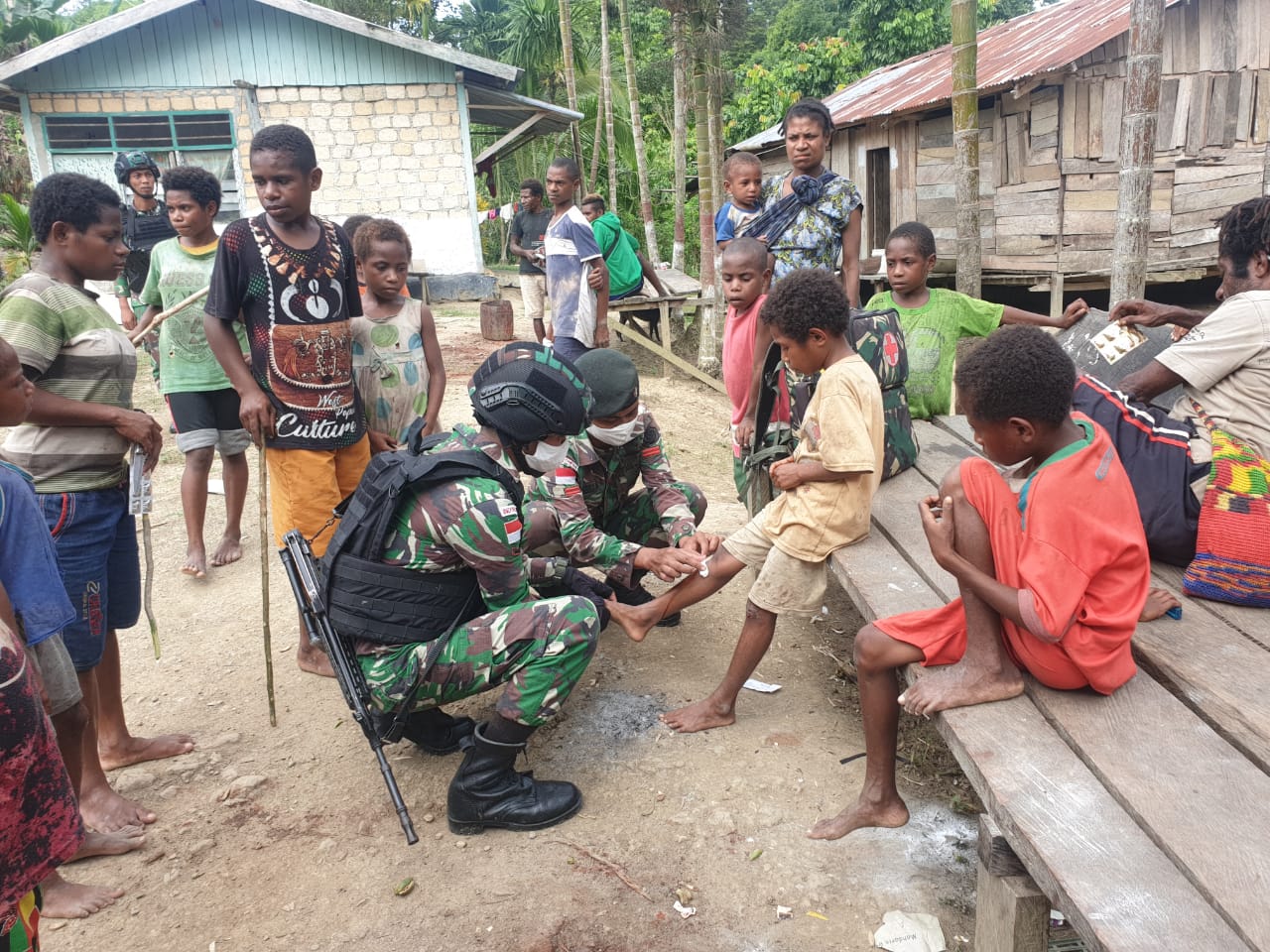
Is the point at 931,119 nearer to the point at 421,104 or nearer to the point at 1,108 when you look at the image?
the point at 421,104

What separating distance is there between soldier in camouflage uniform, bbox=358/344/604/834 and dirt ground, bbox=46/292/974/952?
0.49ft

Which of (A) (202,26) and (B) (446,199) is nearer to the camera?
(A) (202,26)

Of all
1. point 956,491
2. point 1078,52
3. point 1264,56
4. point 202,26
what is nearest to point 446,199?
point 202,26

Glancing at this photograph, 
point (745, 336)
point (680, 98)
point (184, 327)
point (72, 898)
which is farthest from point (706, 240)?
point (72, 898)

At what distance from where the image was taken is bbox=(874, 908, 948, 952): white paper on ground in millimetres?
2252

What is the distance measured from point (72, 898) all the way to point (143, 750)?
75 centimetres

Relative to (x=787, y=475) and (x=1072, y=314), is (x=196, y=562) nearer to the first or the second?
(x=787, y=475)

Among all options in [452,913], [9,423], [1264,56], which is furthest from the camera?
[1264,56]

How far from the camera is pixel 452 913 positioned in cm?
245

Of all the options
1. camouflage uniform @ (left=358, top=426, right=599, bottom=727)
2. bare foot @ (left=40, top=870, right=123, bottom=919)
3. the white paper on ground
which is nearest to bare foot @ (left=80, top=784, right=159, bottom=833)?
bare foot @ (left=40, top=870, right=123, bottom=919)

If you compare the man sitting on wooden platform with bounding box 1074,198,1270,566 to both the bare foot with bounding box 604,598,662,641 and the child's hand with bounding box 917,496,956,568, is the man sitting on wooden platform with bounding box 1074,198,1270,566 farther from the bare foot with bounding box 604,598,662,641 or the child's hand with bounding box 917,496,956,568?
the bare foot with bounding box 604,598,662,641

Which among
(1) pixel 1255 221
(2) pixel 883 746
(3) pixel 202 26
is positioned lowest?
(2) pixel 883 746

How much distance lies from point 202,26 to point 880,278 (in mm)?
10064

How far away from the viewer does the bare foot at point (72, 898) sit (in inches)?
97.1
